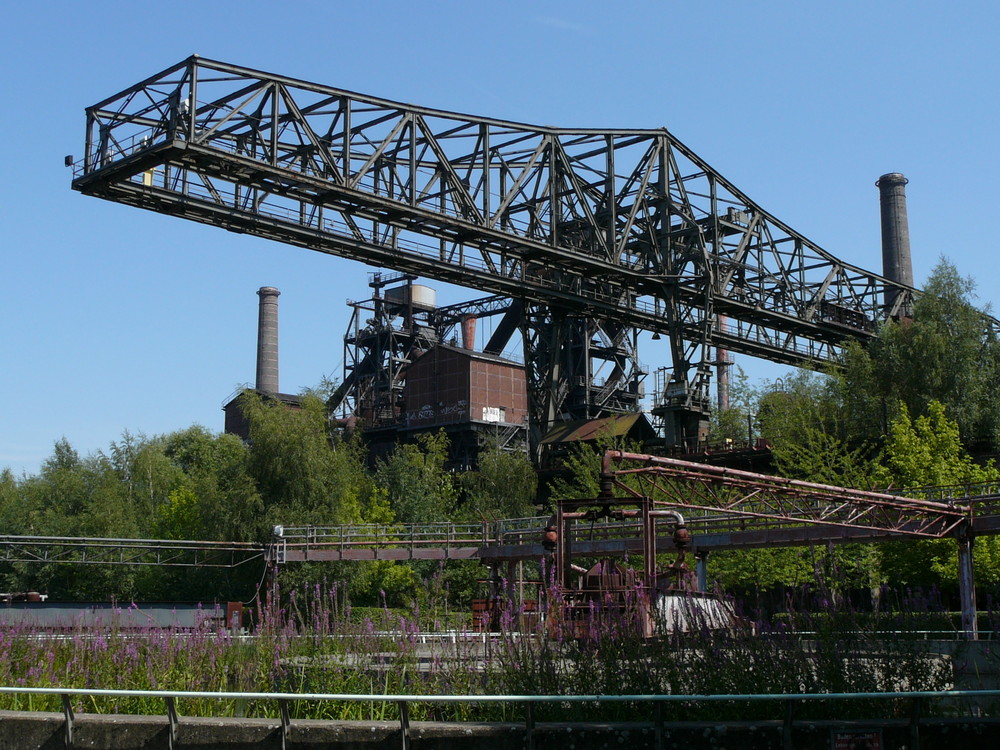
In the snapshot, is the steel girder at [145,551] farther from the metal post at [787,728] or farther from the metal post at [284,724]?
the metal post at [787,728]

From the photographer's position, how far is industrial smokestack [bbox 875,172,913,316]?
71125mm

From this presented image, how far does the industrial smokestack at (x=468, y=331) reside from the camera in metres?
83.2

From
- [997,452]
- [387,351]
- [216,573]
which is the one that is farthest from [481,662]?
[387,351]

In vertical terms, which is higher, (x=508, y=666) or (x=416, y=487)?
(x=416, y=487)

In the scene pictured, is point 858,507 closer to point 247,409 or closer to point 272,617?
point 272,617

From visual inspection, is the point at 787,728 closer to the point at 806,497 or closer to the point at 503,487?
the point at 806,497

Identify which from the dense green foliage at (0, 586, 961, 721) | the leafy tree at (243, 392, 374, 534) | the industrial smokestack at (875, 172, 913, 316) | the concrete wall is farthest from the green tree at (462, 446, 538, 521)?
the concrete wall

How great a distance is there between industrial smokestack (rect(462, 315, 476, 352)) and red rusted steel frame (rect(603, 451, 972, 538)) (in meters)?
55.8

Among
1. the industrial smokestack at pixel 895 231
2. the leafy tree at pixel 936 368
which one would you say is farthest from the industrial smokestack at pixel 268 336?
the leafy tree at pixel 936 368

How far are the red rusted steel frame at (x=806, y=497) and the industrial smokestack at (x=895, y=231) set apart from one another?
4592 cm

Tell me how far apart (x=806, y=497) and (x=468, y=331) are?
59235mm

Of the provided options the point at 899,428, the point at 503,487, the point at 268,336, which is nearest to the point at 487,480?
the point at 503,487

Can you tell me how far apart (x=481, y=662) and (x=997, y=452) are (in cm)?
4155

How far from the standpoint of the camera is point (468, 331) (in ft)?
277
